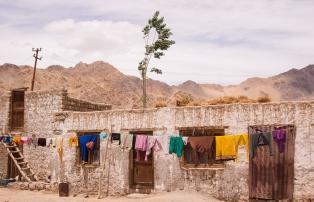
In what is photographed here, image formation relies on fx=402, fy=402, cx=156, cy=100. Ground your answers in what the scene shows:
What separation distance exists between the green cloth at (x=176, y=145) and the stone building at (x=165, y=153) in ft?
1.39

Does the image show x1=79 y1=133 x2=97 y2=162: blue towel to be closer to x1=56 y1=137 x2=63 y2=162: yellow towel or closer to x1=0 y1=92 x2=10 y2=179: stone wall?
x1=56 y1=137 x2=63 y2=162: yellow towel

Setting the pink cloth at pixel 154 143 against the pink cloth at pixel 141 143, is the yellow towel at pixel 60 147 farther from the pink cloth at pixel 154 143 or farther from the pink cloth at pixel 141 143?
the pink cloth at pixel 154 143

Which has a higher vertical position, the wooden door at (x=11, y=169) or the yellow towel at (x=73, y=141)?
the yellow towel at (x=73, y=141)

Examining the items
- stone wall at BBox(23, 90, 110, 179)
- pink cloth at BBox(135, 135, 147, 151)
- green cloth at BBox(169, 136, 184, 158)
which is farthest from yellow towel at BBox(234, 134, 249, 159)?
stone wall at BBox(23, 90, 110, 179)

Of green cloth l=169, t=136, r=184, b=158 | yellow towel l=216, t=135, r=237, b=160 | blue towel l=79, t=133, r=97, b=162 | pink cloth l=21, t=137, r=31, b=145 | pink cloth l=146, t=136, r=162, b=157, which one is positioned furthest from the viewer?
pink cloth l=21, t=137, r=31, b=145

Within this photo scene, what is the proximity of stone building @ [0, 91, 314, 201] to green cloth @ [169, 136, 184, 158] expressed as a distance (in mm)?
423

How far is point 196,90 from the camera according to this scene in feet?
253

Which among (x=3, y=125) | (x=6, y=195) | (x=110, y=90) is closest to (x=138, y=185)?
(x=6, y=195)

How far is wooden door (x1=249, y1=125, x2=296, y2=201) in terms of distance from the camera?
44.8 ft

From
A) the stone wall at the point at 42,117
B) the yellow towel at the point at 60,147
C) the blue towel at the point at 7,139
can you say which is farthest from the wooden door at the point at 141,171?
the blue towel at the point at 7,139

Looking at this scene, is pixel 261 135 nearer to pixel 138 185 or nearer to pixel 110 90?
pixel 138 185

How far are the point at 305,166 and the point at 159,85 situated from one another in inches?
2453

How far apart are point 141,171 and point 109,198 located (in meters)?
1.72

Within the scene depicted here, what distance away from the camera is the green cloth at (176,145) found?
15531 mm
